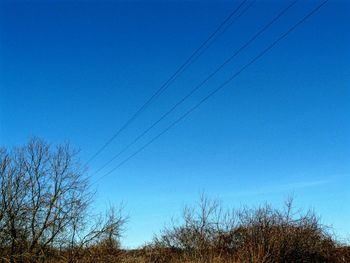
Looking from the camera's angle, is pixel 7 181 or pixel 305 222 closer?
pixel 305 222

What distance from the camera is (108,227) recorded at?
2753 cm

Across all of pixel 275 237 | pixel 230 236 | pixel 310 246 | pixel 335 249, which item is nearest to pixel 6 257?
pixel 230 236

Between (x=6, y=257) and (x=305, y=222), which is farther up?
(x=305, y=222)

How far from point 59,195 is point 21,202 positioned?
3249 millimetres

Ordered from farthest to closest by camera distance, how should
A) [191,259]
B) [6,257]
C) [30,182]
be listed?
[30,182]
[6,257]
[191,259]

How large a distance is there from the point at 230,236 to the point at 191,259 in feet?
11.4

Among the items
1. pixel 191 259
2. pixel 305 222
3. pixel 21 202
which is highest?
pixel 21 202

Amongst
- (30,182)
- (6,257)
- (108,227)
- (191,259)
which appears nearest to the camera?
(191,259)

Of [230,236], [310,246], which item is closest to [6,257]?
[230,236]

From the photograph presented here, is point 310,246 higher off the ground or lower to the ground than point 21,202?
lower

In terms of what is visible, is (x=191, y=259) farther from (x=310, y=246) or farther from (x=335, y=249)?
(x=335, y=249)

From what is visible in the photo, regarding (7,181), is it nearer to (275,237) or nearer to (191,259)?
(191,259)

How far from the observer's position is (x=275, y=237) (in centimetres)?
2370

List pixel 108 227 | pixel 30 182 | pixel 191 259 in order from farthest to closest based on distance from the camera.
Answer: pixel 30 182, pixel 108 227, pixel 191 259
